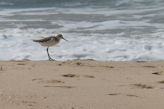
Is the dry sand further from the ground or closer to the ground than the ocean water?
further from the ground

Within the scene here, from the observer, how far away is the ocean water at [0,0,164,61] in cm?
969

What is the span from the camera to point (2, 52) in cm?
966

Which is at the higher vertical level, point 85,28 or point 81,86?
point 81,86

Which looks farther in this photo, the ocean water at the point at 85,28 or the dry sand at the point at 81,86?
the ocean water at the point at 85,28

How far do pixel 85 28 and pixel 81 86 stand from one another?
8.20 m

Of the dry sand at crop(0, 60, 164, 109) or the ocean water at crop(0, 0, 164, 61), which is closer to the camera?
the dry sand at crop(0, 60, 164, 109)

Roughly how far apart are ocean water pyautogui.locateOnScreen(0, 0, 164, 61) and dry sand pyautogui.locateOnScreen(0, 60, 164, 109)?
2220 mm

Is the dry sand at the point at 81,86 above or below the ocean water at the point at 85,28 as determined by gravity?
above

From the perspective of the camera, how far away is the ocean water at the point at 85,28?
9688mm

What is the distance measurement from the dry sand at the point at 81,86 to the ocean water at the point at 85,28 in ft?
7.28

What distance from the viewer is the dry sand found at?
4.39m

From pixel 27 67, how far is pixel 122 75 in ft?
4.54

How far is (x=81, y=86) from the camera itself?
17.4ft

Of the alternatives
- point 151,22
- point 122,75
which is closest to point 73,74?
point 122,75
